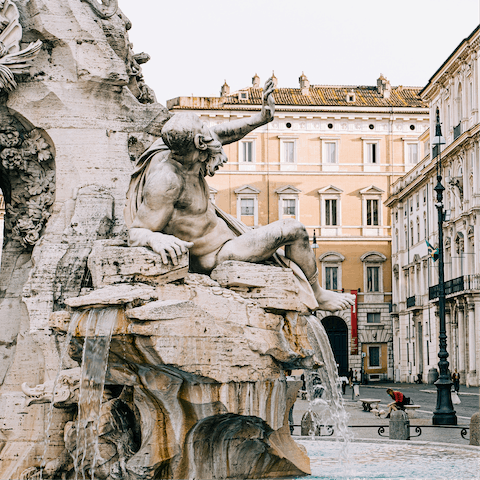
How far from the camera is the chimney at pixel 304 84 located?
→ 183ft

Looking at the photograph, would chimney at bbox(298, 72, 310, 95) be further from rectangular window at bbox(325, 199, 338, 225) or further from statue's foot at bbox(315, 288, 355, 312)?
statue's foot at bbox(315, 288, 355, 312)

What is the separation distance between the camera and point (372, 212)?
2186 inches

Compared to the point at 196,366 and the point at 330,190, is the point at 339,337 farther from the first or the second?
the point at 196,366

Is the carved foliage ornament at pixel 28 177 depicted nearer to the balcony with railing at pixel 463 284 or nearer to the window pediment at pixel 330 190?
the balcony with railing at pixel 463 284

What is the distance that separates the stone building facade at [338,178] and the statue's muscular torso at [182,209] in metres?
46.8

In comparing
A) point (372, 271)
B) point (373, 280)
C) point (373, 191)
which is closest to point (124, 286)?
point (373, 280)

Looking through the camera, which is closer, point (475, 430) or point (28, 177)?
point (28, 177)

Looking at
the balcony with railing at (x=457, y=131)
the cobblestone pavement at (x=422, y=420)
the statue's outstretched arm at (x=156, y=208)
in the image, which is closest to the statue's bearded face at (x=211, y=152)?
the statue's outstretched arm at (x=156, y=208)

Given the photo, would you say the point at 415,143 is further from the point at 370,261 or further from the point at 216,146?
the point at 216,146

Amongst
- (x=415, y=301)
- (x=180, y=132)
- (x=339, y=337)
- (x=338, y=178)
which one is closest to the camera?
(x=180, y=132)

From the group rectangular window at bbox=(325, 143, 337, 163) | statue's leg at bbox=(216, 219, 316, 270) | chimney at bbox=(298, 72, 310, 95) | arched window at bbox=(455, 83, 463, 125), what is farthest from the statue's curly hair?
chimney at bbox=(298, 72, 310, 95)

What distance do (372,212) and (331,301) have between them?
48.9 meters

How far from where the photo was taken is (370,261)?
54500mm

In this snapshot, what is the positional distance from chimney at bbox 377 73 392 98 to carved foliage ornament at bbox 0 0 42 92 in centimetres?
5067
